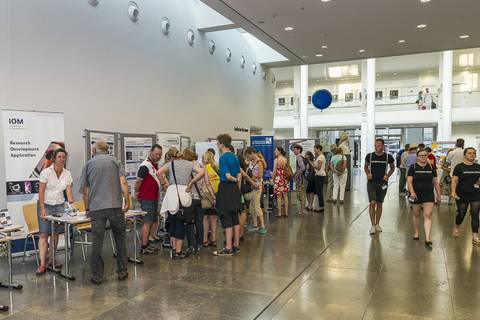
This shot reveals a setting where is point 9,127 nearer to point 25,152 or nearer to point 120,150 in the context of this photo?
point 25,152

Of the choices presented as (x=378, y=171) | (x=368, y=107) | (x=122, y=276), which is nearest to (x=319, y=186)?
(x=378, y=171)

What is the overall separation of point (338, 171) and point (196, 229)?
17.3 feet

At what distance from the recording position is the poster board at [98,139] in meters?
5.91

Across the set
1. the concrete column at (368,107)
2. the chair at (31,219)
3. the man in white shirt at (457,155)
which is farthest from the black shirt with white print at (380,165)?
the concrete column at (368,107)

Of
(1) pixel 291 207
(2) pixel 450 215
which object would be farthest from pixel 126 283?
(2) pixel 450 215

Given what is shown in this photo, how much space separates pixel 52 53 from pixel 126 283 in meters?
3.64

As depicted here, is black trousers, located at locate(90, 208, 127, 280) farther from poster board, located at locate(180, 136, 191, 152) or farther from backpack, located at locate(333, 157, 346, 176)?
backpack, located at locate(333, 157, 346, 176)

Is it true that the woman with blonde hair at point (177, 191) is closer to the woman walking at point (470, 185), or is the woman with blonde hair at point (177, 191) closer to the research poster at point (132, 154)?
the research poster at point (132, 154)

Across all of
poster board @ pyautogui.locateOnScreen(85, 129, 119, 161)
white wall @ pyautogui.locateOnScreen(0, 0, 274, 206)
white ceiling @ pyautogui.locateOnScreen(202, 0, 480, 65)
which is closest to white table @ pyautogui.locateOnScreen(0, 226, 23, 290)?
white wall @ pyautogui.locateOnScreen(0, 0, 274, 206)

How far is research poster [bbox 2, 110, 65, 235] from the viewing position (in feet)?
16.3

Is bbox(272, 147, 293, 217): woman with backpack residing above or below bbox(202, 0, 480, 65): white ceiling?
below

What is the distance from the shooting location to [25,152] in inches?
202

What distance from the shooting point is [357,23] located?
770 cm

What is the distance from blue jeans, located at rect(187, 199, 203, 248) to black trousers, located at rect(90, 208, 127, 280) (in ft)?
3.35
